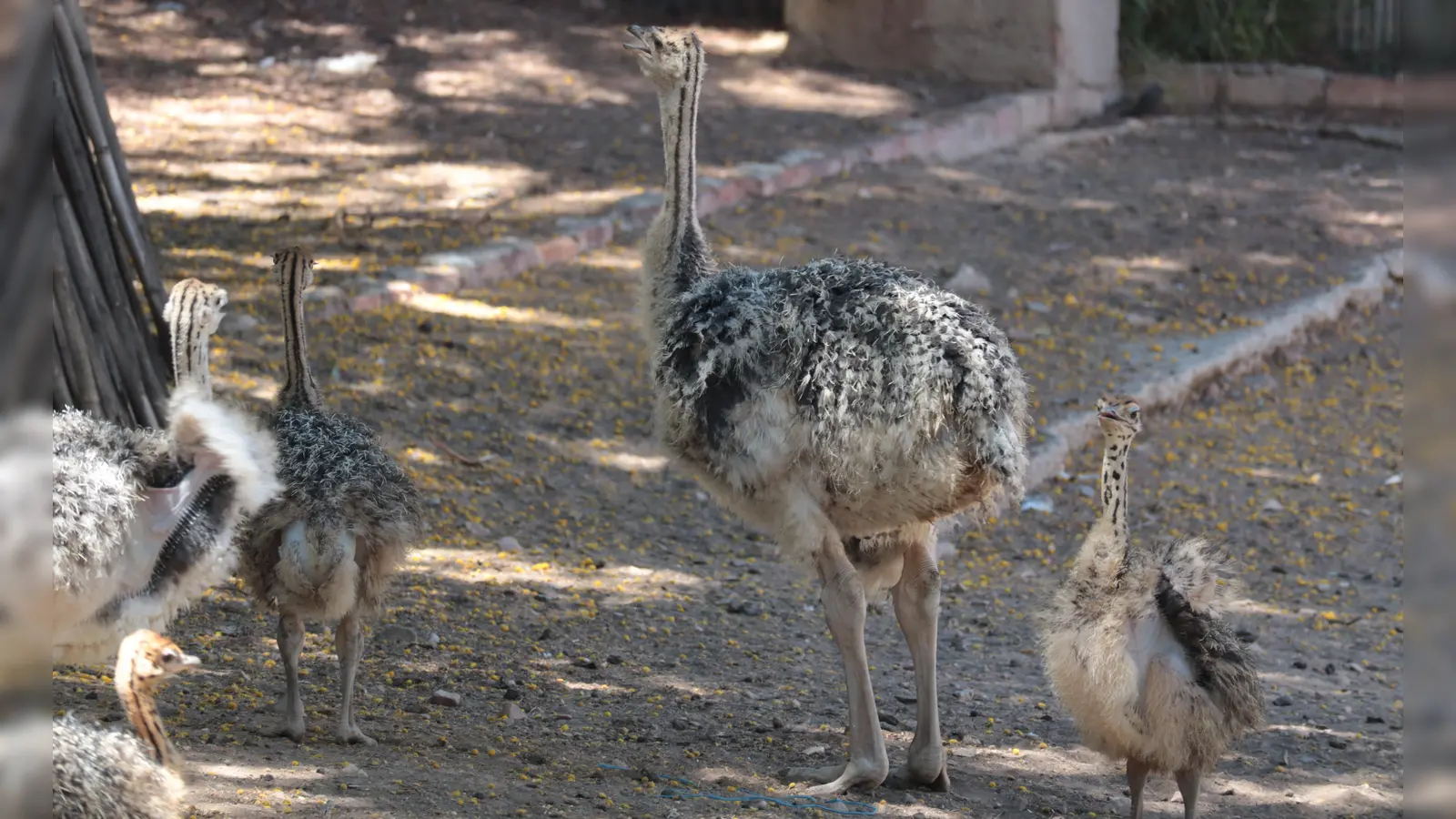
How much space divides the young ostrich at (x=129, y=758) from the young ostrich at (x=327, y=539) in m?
1.17

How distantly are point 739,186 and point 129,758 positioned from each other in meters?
8.32

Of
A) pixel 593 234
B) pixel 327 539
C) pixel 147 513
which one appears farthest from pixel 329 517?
pixel 593 234

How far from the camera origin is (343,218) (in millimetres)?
9719

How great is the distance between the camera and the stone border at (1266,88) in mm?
14219

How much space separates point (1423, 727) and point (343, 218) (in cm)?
931

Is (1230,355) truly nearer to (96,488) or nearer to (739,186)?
(739,186)

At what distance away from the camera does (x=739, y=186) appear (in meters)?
11.1

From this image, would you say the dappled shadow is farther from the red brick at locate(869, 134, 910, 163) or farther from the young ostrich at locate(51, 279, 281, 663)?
the young ostrich at locate(51, 279, 281, 663)

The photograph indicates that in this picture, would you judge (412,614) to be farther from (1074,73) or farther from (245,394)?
(1074,73)

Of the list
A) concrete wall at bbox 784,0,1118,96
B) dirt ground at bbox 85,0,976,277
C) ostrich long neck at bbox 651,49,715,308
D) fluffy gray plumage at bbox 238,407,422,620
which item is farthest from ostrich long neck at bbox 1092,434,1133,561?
concrete wall at bbox 784,0,1118,96

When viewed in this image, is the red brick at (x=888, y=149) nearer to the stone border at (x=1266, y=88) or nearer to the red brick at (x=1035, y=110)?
the red brick at (x=1035, y=110)

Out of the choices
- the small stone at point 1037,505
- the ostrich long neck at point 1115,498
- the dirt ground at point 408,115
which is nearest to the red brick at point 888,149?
the dirt ground at point 408,115

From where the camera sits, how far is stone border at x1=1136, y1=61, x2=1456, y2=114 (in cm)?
1422

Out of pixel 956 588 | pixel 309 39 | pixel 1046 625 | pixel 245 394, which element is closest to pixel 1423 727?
pixel 1046 625
